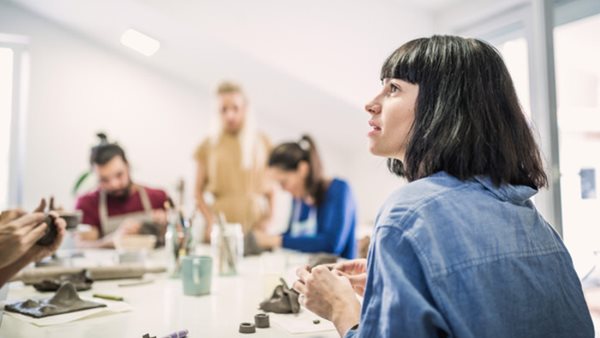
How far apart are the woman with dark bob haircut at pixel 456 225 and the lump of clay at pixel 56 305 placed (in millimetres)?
578

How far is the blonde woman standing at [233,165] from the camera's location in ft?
12.8

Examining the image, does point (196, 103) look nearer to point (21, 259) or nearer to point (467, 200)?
point (21, 259)

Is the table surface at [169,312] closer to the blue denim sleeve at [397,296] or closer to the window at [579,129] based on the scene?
the blue denim sleeve at [397,296]

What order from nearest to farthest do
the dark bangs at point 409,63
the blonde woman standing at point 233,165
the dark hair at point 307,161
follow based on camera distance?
1. the dark bangs at point 409,63
2. the dark hair at point 307,161
3. the blonde woman standing at point 233,165

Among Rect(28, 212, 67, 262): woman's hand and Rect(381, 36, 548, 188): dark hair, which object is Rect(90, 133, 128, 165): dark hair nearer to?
Rect(28, 212, 67, 262): woman's hand

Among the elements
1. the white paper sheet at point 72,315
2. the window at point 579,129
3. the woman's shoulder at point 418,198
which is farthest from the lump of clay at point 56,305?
the window at point 579,129

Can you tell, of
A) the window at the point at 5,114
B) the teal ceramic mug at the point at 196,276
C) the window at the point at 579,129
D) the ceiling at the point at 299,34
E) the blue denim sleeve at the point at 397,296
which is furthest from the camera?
the window at the point at 5,114

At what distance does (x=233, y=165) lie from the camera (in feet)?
13.1

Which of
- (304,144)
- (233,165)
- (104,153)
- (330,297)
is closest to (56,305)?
(330,297)

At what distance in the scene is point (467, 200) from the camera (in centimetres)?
83

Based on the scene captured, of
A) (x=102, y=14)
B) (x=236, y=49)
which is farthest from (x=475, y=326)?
(x=102, y=14)

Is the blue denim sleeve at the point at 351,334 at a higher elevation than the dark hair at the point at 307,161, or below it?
below

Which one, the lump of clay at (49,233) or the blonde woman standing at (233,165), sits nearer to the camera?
the lump of clay at (49,233)

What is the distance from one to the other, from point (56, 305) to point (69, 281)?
0.92 feet
